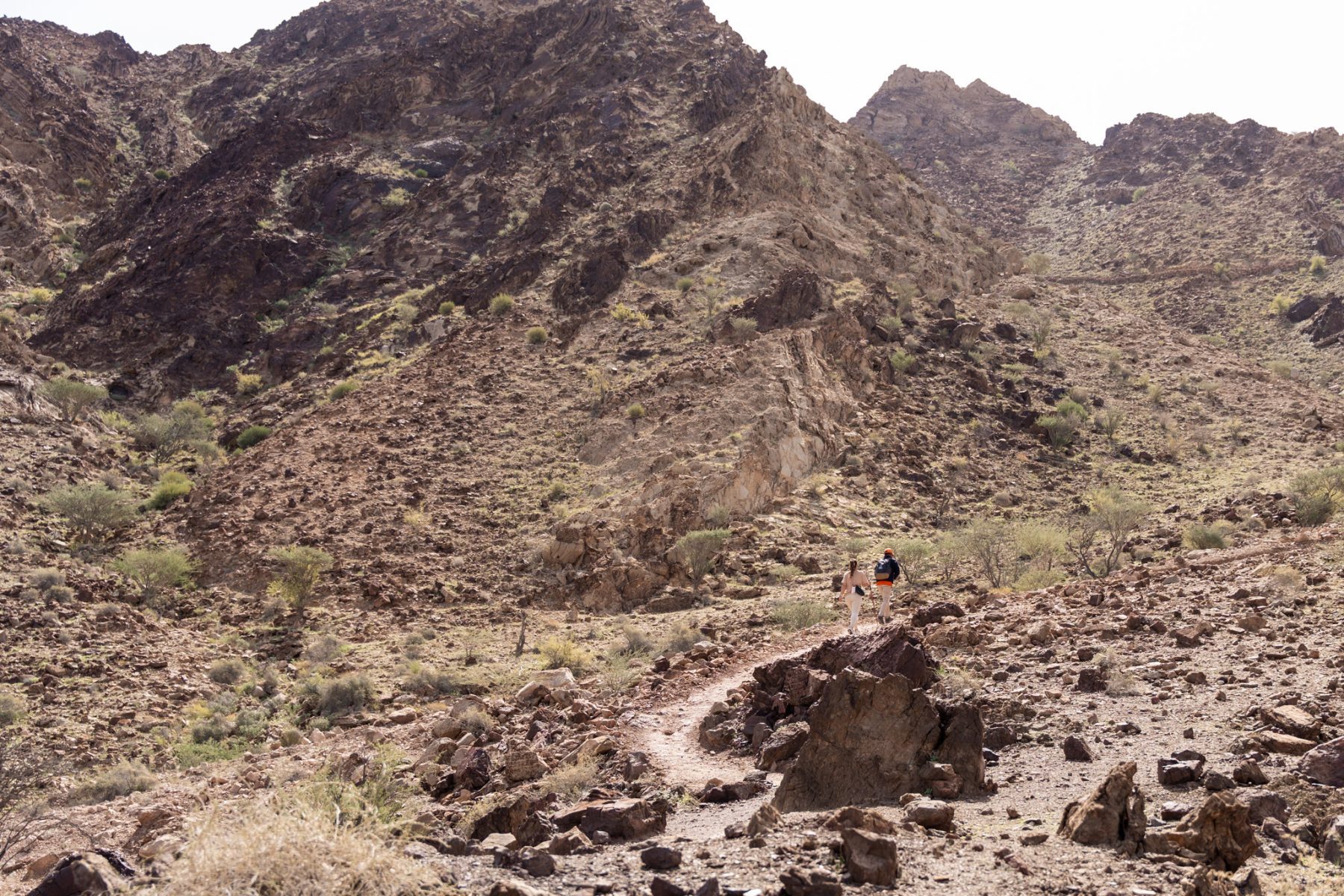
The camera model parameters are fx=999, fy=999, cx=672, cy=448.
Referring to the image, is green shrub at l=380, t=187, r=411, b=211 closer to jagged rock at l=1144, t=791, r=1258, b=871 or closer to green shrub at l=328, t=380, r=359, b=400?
green shrub at l=328, t=380, r=359, b=400

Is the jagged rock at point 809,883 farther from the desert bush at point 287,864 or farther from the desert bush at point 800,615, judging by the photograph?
the desert bush at point 800,615

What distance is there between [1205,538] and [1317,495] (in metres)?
2.75

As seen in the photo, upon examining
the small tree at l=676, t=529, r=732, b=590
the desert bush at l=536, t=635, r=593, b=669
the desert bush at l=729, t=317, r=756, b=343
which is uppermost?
the desert bush at l=729, t=317, r=756, b=343

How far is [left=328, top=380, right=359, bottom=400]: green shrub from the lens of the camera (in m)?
29.8

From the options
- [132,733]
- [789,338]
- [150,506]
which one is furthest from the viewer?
[789,338]

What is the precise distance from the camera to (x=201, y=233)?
41031mm

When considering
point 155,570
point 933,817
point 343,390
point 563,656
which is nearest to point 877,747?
point 933,817

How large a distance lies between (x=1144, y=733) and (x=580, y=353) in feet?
78.5

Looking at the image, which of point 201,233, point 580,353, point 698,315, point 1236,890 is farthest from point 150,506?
point 1236,890

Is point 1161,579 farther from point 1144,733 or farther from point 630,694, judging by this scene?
point 630,694

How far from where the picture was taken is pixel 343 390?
29906 mm

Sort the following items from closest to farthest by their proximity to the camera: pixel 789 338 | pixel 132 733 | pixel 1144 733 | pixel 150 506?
pixel 1144 733 < pixel 132 733 < pixel 150 506 < pixel 789 338

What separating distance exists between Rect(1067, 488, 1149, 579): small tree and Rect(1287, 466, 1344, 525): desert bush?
3.04 metres

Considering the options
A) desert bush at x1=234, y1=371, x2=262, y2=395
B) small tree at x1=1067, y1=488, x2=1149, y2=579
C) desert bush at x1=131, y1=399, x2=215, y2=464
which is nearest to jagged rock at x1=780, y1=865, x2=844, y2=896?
small tree at x1=1067, y1=488, x2=1149, y2=579
